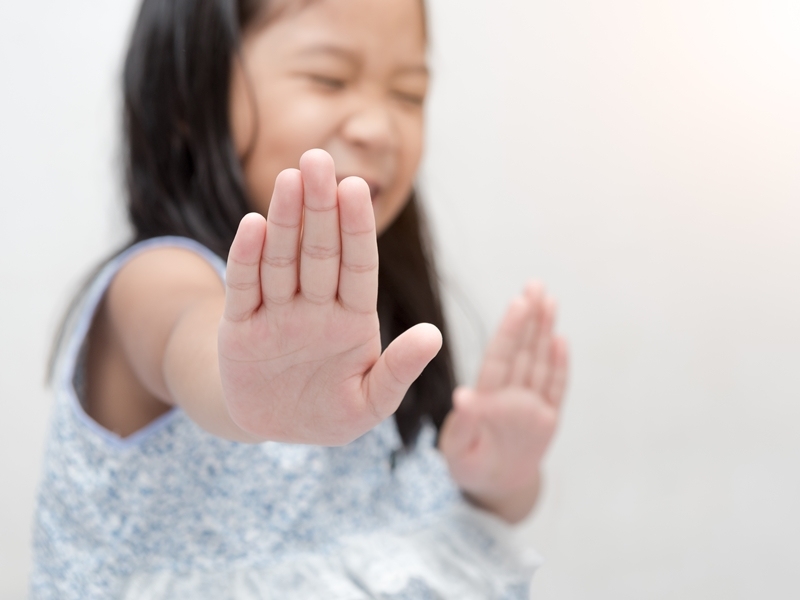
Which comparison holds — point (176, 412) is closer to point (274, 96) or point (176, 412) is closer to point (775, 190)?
point (274, 96)

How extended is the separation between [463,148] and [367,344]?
0.55 metres

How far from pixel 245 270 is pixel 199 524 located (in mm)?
275

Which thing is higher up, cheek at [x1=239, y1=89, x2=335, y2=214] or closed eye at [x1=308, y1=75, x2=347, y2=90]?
closed eye at [x1=308, y1=75, x2=347, y2=90]

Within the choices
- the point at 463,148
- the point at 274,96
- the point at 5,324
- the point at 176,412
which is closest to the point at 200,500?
the point at 176,412

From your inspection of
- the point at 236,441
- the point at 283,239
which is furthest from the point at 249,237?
the point at 236,441

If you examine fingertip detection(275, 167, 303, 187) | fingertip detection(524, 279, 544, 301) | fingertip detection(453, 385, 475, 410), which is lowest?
fingertip detection(453, 385, 475, 410)

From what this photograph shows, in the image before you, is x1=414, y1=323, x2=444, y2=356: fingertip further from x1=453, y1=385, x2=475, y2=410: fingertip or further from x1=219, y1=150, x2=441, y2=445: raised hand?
x1=453, y1=385, x2=475, y2=410: fingertip

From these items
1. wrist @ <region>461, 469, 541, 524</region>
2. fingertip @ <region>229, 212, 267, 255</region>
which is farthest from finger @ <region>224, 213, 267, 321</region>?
wrist @ <region>461, 469, 541, 524</region>

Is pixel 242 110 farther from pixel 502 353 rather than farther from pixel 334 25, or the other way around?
pixel 502 353

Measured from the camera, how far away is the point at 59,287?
2.32 ft

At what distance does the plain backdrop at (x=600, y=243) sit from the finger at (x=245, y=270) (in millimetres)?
390

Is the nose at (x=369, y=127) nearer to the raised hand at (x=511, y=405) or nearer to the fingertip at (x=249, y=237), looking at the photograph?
the raised hand at (x=511, y=405)

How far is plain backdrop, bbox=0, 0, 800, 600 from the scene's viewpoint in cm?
66

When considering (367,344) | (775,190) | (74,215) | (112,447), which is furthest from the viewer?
(74,215)
